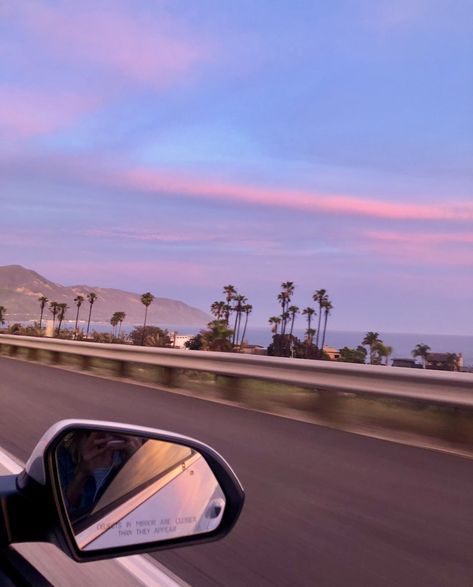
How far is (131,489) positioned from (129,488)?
1 centimetres

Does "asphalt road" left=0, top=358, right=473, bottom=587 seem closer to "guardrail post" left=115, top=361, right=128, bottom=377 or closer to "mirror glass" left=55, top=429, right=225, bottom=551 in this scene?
"mirror glass" left=55, top=429, right=225, bottom=551

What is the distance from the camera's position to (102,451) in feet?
6.74

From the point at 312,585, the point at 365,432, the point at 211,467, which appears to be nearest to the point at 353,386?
the point at 365,432

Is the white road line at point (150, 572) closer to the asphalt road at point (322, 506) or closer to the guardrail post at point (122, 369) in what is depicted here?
the asphalt road at point (322, 506)

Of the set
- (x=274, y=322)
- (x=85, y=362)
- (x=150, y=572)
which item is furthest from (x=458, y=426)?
(x=274, y=322)

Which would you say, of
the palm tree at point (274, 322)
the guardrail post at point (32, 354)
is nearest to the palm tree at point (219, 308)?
the palm tree at point (274, 322)

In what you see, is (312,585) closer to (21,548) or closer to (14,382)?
(21,548)

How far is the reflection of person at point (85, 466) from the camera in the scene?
1.99 metres

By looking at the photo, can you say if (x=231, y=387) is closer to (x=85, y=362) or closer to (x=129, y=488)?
(x=85, y=362)

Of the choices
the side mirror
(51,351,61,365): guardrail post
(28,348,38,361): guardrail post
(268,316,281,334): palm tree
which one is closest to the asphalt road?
the side mirror

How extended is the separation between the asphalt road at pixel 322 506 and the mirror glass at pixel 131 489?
1719mm

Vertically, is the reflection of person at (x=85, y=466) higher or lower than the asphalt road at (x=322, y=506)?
higher

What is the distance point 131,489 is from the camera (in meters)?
2.11

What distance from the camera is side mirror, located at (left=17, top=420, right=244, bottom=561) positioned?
197cm
